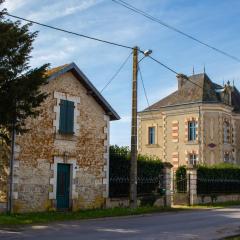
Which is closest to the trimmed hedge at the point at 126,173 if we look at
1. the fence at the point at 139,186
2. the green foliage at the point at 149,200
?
the fence at the point at 139,186

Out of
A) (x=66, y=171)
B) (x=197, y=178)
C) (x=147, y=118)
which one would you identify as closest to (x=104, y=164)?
(x=66, y=171)

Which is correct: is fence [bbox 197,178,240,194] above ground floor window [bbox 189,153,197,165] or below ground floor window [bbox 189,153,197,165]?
below

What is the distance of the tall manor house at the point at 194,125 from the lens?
1614 inches

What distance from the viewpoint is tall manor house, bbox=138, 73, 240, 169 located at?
41.0 meters

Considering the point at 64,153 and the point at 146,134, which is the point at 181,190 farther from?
the point at 146,134

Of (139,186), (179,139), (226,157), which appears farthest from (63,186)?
(226,157)

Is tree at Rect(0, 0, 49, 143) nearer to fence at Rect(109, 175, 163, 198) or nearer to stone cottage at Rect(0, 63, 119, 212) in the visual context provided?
stone cottage at Rect(0, 63, 119, 212)

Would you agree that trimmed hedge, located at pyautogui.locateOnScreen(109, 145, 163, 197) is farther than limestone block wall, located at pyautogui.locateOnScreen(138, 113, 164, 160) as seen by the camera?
No

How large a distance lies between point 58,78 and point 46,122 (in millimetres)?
2170

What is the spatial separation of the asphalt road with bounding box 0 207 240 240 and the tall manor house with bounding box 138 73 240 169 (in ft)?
74.8

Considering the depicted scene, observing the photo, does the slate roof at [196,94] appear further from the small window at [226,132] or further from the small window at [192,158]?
the small window at [192,158]

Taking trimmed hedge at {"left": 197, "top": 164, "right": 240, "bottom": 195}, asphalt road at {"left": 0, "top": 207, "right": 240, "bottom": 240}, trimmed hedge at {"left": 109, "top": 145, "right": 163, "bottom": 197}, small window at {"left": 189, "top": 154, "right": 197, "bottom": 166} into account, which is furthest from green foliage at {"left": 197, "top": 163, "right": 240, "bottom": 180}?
asphalt road at {"left": 0, "top": 207, "right": 240, "bottom": 240}

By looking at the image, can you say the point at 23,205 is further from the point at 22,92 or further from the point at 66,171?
the point at 22,92

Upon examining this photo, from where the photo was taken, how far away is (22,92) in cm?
1578
